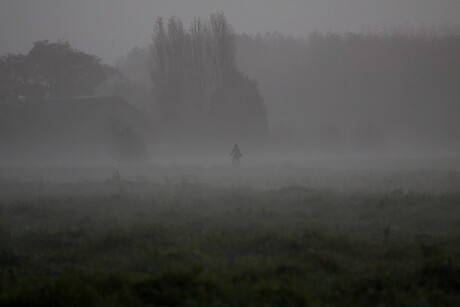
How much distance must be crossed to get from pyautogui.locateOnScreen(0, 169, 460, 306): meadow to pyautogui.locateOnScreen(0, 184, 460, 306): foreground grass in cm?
2

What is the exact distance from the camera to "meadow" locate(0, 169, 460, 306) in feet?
19.9

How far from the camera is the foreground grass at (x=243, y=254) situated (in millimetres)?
6051

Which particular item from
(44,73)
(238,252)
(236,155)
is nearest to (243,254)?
(238,252)

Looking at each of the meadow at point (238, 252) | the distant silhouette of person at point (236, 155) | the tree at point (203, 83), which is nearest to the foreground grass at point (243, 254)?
the meadow at point (238, 252)

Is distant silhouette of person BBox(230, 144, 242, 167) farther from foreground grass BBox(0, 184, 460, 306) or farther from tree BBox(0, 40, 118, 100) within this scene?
tree BBox(0, 40, 118, 100)

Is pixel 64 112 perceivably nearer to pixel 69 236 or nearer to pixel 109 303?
pixel 69 236

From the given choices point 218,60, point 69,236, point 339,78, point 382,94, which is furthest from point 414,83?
point 69,236

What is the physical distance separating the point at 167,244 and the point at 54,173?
27.8 metres

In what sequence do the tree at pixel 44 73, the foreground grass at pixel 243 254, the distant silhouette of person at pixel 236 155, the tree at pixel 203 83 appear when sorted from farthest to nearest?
1. the tree at pixel 44 73
2. the tree at pixel 203 83
3. the distant silhouette of person at pixel 236 155
4. the foreground grass at pixel 243 254

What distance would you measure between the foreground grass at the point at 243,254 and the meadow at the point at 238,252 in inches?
0.9

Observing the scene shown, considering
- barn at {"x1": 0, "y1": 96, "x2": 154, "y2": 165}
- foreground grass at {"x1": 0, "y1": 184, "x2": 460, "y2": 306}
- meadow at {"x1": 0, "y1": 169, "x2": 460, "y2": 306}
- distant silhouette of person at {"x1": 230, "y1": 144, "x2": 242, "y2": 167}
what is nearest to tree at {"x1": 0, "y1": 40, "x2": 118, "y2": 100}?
barn at {"x1": 0, "y1": 96, "x2": 154, "y2": 165}

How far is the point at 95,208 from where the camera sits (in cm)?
1550

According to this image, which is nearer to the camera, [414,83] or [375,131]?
[375,131]

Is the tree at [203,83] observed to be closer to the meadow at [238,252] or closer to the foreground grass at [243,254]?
the meadow at [238,252]
